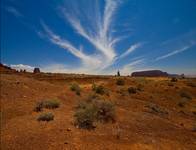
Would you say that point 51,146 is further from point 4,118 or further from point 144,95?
point 144,95

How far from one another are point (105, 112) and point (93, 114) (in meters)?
1.18

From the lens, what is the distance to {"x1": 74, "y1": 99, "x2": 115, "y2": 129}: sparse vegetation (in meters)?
10.1

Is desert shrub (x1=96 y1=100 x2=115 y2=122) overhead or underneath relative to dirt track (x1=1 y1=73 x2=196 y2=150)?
overhead

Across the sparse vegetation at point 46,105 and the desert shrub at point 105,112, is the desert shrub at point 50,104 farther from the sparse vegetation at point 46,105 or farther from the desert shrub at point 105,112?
the desert shrub at point 105,112

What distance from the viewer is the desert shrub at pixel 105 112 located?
11380 millimetres

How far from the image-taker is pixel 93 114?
1073cm

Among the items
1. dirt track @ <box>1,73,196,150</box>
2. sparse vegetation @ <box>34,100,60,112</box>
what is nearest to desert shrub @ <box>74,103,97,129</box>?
dirt track @ <box>1,73,196,150</box>

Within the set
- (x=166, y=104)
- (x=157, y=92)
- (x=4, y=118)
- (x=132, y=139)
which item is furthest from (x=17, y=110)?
(x=157, y=92)

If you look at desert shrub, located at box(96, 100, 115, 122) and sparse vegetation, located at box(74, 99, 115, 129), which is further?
desert shrub, located at box(96, 100, 115, 122)

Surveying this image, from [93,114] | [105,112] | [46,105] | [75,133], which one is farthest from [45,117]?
[105,112]

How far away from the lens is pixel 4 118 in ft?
37.3

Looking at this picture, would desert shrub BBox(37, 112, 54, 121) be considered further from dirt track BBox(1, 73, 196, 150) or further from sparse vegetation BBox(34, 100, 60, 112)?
sparse vegetation BBox(34, 100, 60, 112)

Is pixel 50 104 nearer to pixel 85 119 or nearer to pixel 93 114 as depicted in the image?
pixel 93 114

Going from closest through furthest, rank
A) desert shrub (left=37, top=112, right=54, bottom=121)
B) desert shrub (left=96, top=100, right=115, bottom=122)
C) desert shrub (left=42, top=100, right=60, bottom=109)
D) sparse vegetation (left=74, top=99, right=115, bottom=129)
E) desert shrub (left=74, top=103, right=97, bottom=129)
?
1. desert shrub (left=74, top=103, right=97, bottom=129)
2. sparse vegetation (left=74, top=99, right=115, bottom=129)
3. desert shrub (left=37, top=112, right=54, bottom=121)
4. desert shrub (left=96, top=100, right=115, bottom=122)
5. desert shrub (left=42, top=100, right=60, bottom=109)
